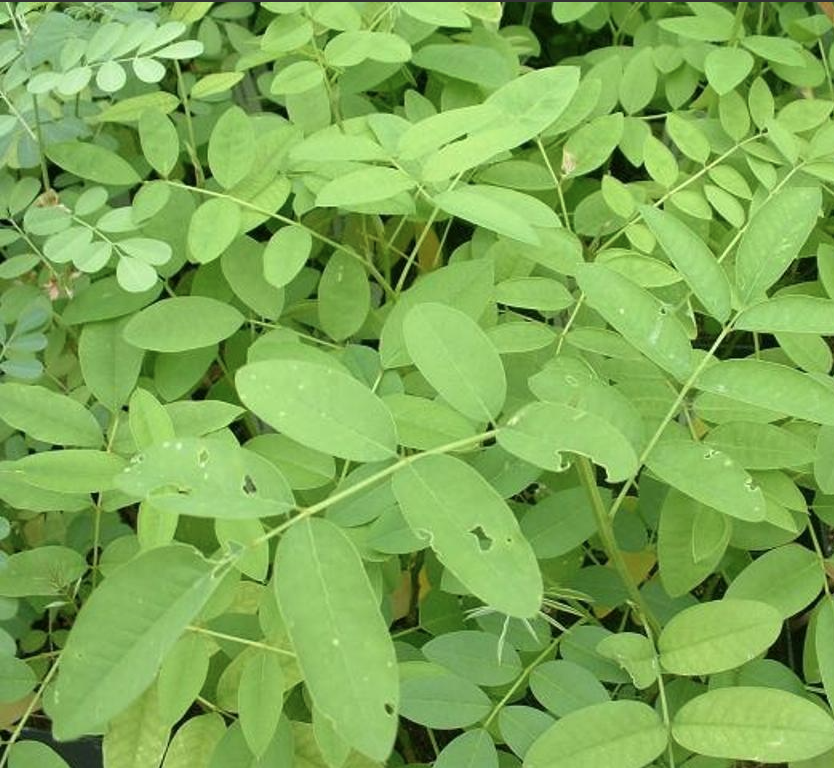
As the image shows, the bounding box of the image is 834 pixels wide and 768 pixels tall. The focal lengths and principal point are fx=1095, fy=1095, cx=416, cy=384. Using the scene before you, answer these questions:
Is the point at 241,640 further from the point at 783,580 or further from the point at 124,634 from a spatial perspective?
the point at 783,580

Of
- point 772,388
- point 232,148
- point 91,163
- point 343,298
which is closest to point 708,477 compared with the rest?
point 772,388

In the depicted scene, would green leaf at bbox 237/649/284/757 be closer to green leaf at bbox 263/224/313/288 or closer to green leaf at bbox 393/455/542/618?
green leaf at bbox 393/455/542/618

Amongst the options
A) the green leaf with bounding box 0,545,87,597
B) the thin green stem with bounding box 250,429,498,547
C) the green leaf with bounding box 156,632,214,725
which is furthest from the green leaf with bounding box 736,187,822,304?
the green leaf with bounding box 0,545,87,597

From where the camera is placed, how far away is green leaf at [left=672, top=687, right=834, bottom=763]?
70 cm

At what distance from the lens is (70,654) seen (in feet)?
1.97

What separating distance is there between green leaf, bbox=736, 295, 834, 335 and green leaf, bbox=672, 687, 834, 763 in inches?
10.0

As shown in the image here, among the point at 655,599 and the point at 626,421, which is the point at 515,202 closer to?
the point at 626,421

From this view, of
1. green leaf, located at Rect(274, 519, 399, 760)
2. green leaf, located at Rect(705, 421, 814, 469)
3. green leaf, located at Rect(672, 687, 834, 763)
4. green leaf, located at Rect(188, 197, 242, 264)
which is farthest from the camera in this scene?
green leaf, located at Rect(188, 197, 242, 264)

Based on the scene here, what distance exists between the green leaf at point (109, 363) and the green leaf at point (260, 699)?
0.28m

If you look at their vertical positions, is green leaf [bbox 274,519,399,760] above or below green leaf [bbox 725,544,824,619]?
above

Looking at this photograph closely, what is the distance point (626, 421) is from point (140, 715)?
1.38 ft

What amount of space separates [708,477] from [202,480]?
1.12ft

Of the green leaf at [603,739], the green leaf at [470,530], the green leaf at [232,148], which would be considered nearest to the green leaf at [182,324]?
the green leaf at [232,148]

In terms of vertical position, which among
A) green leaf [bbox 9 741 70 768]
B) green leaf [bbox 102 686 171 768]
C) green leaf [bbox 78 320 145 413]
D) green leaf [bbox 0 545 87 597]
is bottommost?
green leaf [bbox 9 741 70 768]
